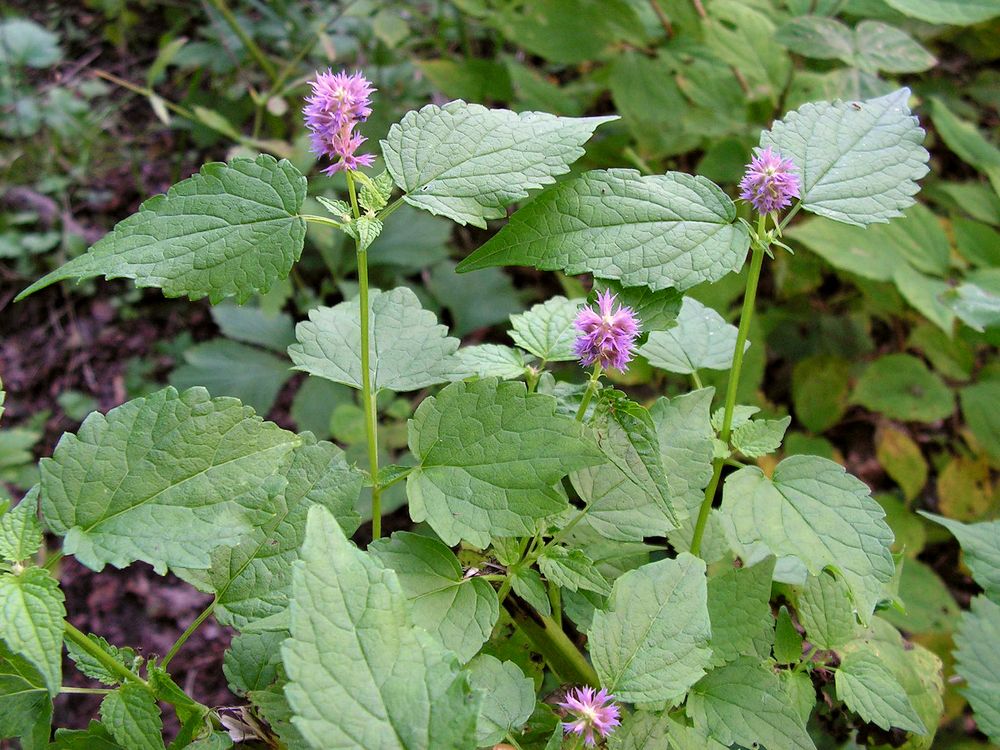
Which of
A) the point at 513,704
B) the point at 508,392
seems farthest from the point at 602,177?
the point at 513,704

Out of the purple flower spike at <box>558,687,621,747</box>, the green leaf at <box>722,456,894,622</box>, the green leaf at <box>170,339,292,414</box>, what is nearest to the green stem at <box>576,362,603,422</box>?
the green leaf at <box>722,456,894,622</box>

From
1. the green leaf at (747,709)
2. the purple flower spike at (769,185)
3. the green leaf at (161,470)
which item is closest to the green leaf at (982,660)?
the green leaf at (747,709)

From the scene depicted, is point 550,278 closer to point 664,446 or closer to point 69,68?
point 664,446

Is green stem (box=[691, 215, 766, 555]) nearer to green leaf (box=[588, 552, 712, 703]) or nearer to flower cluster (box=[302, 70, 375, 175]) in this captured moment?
green leaf (box=[588, 552, 712, 703])

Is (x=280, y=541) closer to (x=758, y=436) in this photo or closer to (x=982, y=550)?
(x=758, y=436)

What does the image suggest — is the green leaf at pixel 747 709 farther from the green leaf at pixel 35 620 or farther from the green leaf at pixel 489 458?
the green leaf at pixel 35 620
